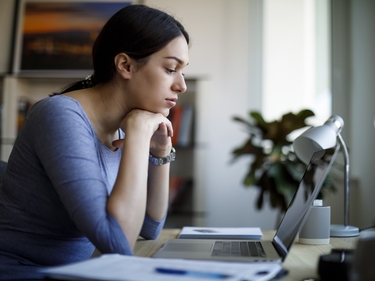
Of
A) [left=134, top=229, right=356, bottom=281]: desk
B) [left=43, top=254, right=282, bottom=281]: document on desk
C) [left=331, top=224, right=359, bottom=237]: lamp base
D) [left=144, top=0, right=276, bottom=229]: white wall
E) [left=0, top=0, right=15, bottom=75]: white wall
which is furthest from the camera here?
[left=0, top=0, right=15, bottom=75]: white wall

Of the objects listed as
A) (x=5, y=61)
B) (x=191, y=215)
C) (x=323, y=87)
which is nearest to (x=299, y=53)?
(x=323, y=87)

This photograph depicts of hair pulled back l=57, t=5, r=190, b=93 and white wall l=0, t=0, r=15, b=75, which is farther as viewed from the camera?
white wall l=0, t=0, r=15, b=75

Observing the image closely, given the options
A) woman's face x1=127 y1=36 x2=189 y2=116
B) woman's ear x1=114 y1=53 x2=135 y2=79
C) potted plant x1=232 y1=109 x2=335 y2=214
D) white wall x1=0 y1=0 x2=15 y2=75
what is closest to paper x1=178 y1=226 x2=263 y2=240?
woman's face x1=127 y1=36 x2=189 y2=116

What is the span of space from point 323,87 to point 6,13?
254 centimetres

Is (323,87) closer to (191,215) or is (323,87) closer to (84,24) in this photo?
(191,215)

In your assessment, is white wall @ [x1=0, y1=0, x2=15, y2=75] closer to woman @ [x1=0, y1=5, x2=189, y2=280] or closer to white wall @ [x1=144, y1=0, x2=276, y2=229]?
white wall @ [x1=144, y1=0, x2=276, y2=229]

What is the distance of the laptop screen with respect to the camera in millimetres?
893

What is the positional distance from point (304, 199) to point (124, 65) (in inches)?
23.1

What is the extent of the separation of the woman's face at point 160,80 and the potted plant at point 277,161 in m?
1.65

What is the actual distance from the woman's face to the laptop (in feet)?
1.25

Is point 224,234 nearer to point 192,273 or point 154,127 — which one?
point 154,127

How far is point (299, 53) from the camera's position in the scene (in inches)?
138

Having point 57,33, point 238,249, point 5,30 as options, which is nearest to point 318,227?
point 238,249

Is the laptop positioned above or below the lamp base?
above
